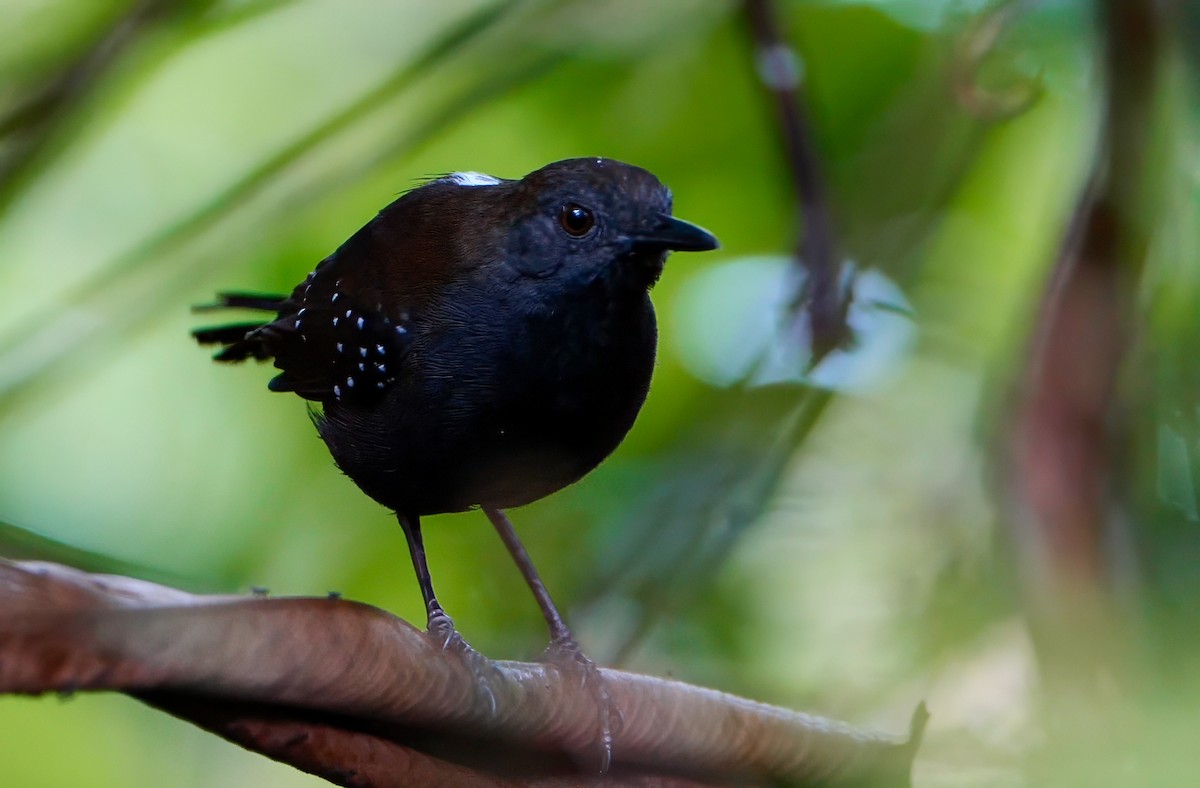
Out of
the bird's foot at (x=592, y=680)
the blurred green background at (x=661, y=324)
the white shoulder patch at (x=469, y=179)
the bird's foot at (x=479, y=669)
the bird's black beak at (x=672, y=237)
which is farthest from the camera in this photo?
the white shoulder patch at (x=469, y=179)

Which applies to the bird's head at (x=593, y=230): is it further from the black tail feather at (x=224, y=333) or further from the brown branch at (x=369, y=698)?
the black tail feather at (x=224, y=333)

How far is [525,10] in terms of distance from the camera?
3.97 meters

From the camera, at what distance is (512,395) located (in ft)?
9.55

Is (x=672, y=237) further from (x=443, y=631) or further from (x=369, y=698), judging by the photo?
(x=369, y=698)

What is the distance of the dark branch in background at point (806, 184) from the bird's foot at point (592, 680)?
1084 mm

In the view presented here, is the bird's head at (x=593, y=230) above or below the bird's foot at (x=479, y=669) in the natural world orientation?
above

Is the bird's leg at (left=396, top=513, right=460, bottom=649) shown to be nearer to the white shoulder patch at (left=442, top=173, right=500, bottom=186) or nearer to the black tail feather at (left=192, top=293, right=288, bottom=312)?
the black tail feather at (left=192, top=293, right=288, bottom=312)

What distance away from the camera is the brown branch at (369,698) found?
1343 millimetres

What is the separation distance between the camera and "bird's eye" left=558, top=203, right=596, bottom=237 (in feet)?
10.1

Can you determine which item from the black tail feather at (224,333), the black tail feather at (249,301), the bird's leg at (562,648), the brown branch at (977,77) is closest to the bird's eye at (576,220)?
the bird's leg at (562,648)

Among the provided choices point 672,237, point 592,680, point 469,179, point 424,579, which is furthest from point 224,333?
point 592,680

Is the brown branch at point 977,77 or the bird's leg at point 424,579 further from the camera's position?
the brown branch at point 977,77

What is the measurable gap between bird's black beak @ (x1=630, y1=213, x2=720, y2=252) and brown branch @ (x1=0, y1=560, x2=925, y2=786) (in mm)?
997

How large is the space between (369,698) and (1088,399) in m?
1.84
